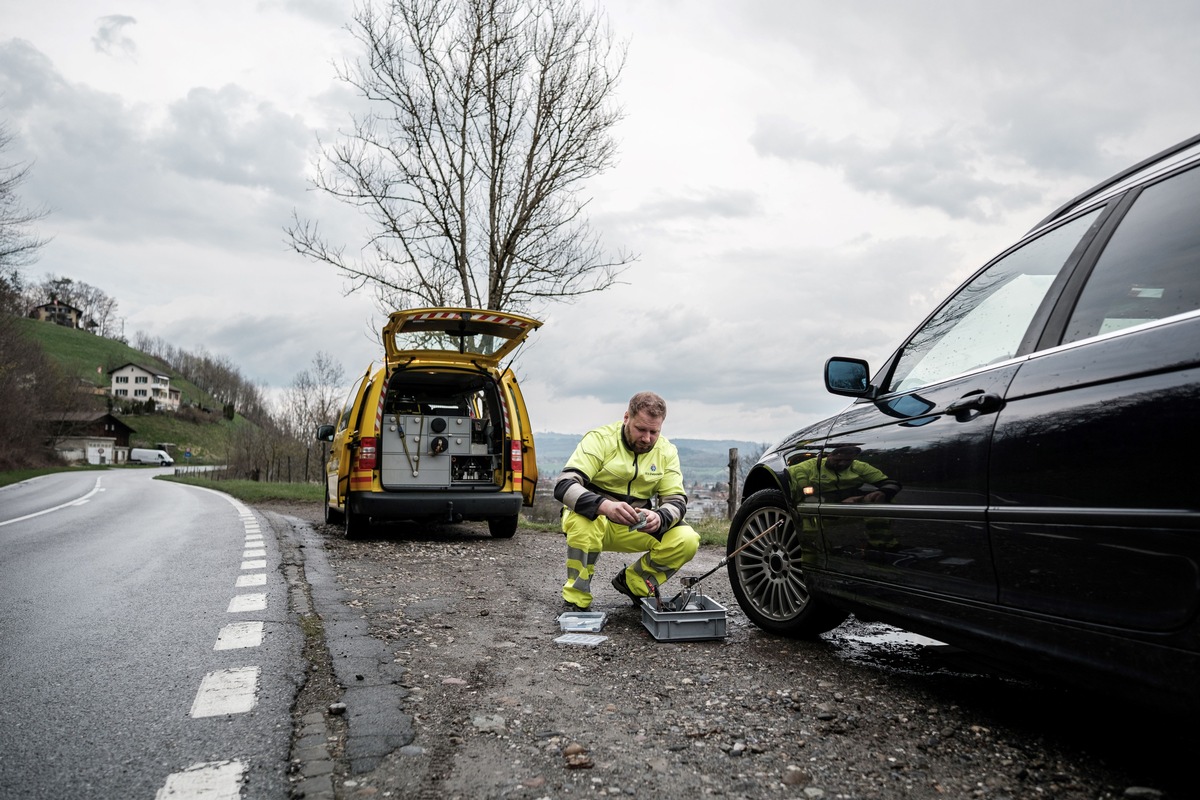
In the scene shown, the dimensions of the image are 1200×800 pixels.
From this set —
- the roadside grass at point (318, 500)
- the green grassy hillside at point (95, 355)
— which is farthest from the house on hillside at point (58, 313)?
the roadside grass at point (318, 500)

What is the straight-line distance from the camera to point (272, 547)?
8.92 metres

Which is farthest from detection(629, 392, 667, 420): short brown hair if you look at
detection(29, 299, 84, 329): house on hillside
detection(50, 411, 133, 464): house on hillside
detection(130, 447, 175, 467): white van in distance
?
detection(29, 299, 84, 329): house on hillside

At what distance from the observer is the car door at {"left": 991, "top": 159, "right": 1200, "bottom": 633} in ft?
6.86

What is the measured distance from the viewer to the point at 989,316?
10.7 ft

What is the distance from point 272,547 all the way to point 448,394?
10.2 feet

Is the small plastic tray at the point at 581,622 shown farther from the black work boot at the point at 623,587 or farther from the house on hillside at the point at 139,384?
the house on hillside at the point at 139,384

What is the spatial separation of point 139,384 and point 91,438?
29078 mm

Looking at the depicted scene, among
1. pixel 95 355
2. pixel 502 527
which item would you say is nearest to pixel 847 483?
pixel 502 527

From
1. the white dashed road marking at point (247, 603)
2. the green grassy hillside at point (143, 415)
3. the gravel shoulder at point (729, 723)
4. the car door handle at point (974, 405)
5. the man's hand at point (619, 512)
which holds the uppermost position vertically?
the green grassy hillside at point (143, 415)

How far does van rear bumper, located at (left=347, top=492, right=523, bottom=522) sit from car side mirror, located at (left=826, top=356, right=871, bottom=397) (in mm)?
6350

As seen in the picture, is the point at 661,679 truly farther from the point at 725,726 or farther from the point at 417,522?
the point at 417,522

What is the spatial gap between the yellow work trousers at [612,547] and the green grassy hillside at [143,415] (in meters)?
100

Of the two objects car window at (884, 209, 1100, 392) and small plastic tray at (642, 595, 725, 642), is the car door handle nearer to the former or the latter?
car window at (884, 209, 1100, 392)

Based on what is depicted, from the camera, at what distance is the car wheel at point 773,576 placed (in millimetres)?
4422
